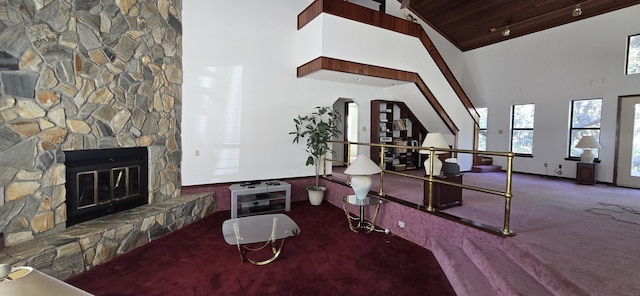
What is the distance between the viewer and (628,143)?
19.4 ft

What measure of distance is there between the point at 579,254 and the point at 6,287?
354cm

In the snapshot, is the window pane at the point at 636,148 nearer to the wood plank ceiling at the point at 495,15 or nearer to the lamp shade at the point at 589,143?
the lamp shade at the point at 589,143

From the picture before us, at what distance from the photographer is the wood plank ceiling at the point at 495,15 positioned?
634 centimetres

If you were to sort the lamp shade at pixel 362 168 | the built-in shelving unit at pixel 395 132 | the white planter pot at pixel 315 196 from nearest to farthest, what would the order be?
1. the lamp shade at pixel 362 168
2. the white planter pot at pixel 315 196
3. the built-in shelving unit at pixel 395 132

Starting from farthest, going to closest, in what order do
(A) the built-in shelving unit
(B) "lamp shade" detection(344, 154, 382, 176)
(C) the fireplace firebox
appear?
(A) the built-in shelving unit < (B) "lamp shade" detection(344, 154, 382, 176) < (C) the fireplace firebox

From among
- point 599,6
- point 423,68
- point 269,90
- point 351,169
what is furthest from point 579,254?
point 599,6

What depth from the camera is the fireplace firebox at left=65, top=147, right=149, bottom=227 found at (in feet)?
10.7

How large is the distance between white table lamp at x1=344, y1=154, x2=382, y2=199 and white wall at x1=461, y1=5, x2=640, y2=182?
566cm

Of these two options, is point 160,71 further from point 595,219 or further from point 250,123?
point 595,219

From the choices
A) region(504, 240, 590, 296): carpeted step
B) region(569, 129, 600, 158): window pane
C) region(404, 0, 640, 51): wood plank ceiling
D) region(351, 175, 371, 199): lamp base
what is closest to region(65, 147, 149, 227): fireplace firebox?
region(351, 175, 371, 199): lamp base

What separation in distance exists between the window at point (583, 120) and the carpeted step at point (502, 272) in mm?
5700

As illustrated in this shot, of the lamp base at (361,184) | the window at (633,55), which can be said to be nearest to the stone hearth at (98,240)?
the lamp base at (361,184)

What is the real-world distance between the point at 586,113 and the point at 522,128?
1346 mm

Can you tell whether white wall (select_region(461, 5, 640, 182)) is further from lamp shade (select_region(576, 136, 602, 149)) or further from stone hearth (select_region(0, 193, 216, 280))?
stone hearth (select_region(0, 193, 216, 280))
